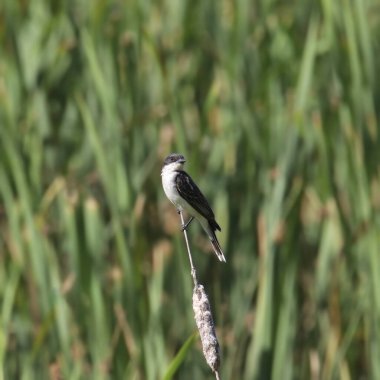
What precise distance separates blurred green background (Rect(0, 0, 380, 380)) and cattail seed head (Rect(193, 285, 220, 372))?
4.59 ft

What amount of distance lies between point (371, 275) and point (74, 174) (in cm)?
134

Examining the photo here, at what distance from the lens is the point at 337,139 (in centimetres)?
384

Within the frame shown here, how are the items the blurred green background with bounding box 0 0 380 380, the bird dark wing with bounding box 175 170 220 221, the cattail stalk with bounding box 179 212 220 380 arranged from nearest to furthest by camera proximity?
the cattail stalk with bounding box 179 212 220 380 < the bird dark wing with bounding box 175 170 220 221 < the blurred green background with bounding box 0 0 380 380

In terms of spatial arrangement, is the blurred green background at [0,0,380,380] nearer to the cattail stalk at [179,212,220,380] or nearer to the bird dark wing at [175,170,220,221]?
the bird dark wing at [175,170,220,221]

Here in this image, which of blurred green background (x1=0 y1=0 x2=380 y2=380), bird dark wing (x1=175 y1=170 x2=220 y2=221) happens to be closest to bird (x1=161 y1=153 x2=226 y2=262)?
bird dark wing (x1=175 y1=170 x2=220 y2=221)

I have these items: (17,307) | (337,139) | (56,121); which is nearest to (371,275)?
(337,139)

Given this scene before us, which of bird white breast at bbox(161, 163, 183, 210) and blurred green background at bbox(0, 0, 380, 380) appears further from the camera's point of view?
blurred green background at bbox(0, 0, 380, 380)

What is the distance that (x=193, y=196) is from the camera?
241 centimetres

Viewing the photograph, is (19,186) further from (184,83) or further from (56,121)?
(184,83)

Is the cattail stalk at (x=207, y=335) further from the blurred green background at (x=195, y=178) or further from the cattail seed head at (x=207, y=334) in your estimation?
the blurred green background at (x=195, y=178)

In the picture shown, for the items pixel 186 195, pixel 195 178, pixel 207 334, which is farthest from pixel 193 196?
pixel 195 178

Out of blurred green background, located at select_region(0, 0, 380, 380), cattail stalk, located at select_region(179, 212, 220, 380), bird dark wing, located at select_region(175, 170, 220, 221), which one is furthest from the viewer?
blurred green background, located at select_region(0, 0, 380, 380)

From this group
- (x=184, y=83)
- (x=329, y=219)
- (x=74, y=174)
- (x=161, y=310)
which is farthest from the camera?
(x=184, y=83)

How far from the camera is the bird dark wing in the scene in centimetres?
237
